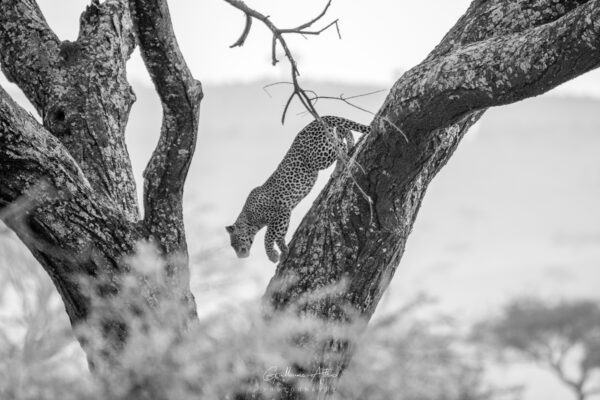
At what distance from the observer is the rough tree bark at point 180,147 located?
3449 mm

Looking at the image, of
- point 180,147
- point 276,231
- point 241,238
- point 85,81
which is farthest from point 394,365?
point 241,238

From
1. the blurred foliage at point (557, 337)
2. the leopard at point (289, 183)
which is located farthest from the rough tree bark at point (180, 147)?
the blurred foliage at point (557, 337)

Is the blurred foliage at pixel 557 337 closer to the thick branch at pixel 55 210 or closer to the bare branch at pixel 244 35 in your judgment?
the bare branch at pixel 244 35

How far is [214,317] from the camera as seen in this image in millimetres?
3648

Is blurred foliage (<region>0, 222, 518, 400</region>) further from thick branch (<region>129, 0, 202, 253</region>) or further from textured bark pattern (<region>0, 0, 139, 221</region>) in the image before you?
textured bark pattern (<region>0, 0, 139, 221</region>)

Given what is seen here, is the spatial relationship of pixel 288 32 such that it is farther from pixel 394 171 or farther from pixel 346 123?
pixel 346 123

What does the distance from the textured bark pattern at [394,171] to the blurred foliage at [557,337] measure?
14.2 m

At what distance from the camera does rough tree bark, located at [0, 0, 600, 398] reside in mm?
3449

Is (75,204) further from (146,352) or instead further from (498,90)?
(498,90)

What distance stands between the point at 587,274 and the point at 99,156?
92.6 ft

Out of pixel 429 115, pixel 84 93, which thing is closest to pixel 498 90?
pixel 429 115

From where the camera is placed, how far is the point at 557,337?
17.8m

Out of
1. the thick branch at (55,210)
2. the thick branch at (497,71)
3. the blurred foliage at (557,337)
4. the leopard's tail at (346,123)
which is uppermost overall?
the leopard's tail at (346,123)

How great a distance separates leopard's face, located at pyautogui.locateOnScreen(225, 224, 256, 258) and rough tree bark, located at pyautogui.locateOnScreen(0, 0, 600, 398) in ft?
9.71
